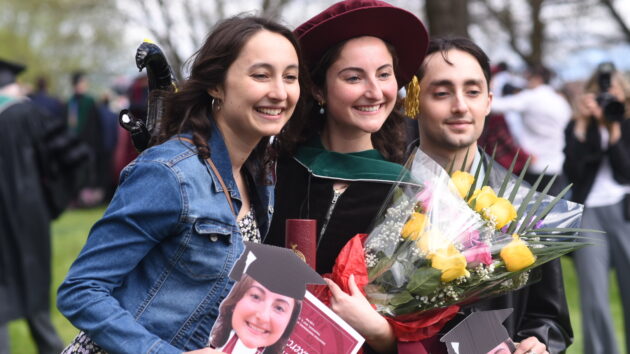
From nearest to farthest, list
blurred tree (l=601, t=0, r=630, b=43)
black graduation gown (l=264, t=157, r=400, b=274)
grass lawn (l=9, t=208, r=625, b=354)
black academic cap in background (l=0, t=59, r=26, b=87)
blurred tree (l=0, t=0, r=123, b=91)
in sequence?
1. black graduation gown (l=264, t=157, r=400, b=274)
2. black academic cap in background (l=0, t=59, r=26, b=87)
3. grass lawn (l=9, t=208, r=625, b=354)
4. blurred tree (l=601, t=0, r=630, b=43)
5. blurred tree (l=0, t=0, r=123, b=91)

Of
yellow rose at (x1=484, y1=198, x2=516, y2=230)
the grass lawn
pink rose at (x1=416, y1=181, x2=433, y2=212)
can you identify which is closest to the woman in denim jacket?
pink rose at (x1=416, y1=181, x2=433, y2=212)

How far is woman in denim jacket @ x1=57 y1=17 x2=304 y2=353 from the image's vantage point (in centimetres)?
235

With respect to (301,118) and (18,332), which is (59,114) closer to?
(18,332)

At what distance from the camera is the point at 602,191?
21.0 feet

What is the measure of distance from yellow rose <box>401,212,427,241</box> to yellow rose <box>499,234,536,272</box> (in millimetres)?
241

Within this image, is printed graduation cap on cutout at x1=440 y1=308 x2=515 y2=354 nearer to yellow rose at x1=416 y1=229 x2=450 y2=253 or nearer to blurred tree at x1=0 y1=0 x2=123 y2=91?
yellow rose at x1=416 y1=229 x2=450 y2=253

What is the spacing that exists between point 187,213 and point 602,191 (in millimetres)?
4774

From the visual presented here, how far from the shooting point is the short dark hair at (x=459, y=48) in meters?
3.16

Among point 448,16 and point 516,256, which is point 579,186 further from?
point 516,256

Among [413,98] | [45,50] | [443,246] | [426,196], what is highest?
[413,98]

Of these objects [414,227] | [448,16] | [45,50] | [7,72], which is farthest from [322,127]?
[45,50]

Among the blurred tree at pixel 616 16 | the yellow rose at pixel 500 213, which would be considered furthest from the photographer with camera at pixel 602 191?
the blurred tree at pixel 616 16

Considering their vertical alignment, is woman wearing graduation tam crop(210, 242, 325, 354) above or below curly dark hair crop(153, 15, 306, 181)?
below

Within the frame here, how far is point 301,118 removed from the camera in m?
3.12
